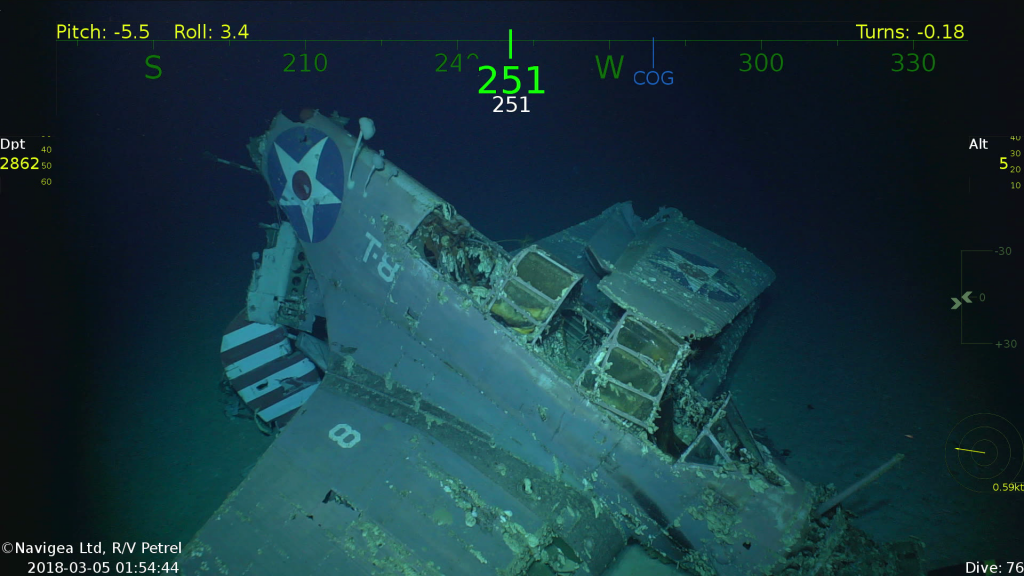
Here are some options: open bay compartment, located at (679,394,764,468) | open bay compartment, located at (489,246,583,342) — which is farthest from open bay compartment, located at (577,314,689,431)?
open bay compartment, located at (489,246,583,342)

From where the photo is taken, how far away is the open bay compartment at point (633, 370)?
5.99 m

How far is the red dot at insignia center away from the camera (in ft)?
25.5

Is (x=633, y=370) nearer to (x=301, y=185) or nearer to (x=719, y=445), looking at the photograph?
(x=719, y=445)

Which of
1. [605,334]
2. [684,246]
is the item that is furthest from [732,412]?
[684,246]

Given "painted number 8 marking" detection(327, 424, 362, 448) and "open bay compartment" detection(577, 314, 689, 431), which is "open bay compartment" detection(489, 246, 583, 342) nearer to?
"open bay compartment" detection(577, 314, 689, 431)

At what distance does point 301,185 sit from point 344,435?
332 cm

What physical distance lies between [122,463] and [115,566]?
1.50m

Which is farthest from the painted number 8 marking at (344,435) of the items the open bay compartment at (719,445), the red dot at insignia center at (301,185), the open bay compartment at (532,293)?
the open bay compartment at (719,445)

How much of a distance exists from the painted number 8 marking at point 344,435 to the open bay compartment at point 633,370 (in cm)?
263

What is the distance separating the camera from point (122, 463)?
8.77 meters

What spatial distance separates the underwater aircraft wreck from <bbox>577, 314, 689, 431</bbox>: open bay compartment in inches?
0.8

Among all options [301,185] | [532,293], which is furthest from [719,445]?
[301,185]

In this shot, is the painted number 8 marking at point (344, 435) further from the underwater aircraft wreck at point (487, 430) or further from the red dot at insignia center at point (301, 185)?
the red dot at insignia center at point (301, 185)

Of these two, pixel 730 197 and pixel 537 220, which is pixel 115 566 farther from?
pixel 730 197
